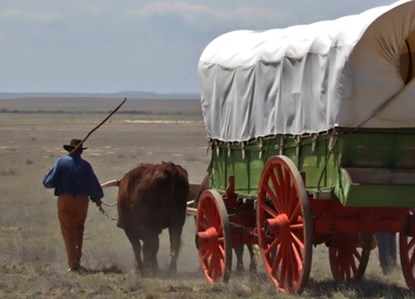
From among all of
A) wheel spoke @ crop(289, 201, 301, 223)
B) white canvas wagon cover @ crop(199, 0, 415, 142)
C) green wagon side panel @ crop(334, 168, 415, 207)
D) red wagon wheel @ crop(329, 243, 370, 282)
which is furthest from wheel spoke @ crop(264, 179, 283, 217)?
red wagon wheel @ crop(329, 243, 370, 282)

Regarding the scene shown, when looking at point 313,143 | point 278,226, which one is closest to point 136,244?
point 278,226

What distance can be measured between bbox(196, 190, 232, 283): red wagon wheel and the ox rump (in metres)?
1.72

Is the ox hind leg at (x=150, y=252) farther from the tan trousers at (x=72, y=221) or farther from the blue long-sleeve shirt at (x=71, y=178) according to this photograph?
the blue long-sleeve shirt at (x=71, y=178)

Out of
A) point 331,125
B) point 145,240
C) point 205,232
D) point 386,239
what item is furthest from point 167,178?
point 331,125

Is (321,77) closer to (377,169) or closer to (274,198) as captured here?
(377,169)

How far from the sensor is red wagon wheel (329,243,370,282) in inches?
513

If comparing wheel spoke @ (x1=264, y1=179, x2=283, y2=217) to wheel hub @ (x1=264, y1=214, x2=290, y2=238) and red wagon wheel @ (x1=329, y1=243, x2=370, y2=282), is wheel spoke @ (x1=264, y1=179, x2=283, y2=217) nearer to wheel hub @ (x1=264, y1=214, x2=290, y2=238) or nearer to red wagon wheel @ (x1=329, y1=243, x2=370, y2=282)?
wheel hub @ (x1=264, y1=214, x2=290, y2=238)

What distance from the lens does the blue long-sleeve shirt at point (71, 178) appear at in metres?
14.6

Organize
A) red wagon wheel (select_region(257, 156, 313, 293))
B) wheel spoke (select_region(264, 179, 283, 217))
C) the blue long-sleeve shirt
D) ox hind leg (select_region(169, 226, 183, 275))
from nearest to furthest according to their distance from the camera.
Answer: red wagon wheel (select_region(257, 156, 313, 293)), wheel spoke (select_region(264, 179, 283, 217)), the blue long-sleeve shirt, ox hind leg (select_region(169, 226, 183, 275))

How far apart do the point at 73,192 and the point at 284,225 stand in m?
4.42

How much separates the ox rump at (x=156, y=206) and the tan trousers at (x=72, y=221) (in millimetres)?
906

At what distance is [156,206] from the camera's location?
15266mm

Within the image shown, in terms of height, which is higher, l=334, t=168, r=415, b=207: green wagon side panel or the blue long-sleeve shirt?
l=334, t=168, r=415, b=207: green wagon side panel

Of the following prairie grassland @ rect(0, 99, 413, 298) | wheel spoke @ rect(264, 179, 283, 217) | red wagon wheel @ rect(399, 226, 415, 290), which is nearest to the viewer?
wheel spoke @ rect(264, 179, 283, 217)
